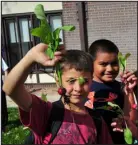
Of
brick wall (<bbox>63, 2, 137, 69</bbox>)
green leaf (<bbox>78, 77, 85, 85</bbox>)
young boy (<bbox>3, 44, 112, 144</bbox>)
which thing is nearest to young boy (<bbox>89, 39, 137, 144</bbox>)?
young boy (<bbox>3, 44, 112, 144</bbox>)

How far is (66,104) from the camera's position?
1077 mm

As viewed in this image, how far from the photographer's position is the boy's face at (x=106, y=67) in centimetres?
134

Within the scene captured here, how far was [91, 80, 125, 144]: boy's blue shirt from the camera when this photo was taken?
125 centimetres

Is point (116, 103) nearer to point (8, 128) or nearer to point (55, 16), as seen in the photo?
point (8, 128)

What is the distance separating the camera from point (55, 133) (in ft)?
3.33

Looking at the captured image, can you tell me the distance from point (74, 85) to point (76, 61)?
0.08 m

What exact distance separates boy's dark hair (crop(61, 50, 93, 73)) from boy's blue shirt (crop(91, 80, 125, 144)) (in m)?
0.26

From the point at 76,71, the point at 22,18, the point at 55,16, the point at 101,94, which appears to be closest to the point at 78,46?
the point at 55,16

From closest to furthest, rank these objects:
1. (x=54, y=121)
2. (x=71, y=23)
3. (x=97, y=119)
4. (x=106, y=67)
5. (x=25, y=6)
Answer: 1. (x=54, y=121)
2. (x=97, y=119)
3. (x=106, y=67)
4. (x=25, y=6)
5. (x=71, y=23)

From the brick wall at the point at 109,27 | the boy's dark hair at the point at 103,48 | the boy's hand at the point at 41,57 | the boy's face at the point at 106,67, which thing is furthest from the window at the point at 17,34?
the boy's hand at the point at 41,57

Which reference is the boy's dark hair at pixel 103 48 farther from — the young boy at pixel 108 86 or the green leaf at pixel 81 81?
the green leaf at pixel 81 81

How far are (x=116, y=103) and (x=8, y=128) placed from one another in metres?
1.88

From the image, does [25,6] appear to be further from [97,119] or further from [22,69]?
[22,69]

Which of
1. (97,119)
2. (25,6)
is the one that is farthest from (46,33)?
(25,6)
